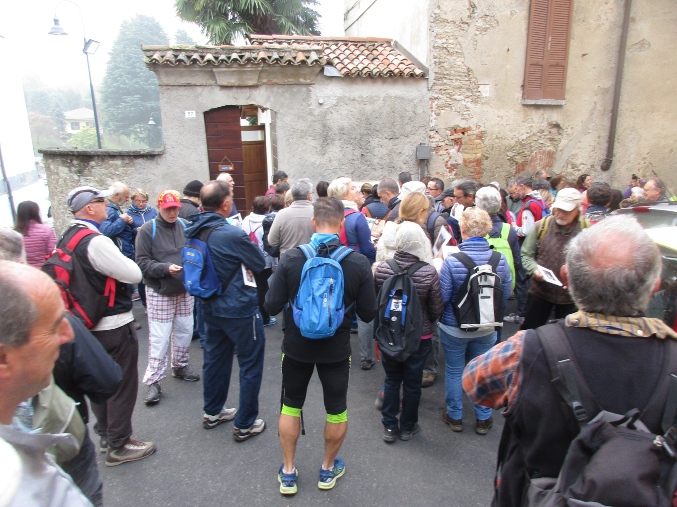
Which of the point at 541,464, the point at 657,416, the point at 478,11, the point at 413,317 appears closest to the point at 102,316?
the point at 413,317

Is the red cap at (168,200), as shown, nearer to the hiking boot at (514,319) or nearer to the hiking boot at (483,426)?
the hiking boot at (483,426)

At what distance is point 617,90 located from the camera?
10039 mm

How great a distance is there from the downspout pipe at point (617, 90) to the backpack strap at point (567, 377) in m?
10.9

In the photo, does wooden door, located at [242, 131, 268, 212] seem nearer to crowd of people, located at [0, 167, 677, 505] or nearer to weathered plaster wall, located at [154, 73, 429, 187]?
weathered plaster wall, located at [154, 73, 429, 187]

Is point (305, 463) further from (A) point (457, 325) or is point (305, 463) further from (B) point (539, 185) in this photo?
(B) point (539, 185)

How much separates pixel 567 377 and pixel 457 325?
2.02 meters

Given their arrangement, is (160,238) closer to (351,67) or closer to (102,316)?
(102,316)

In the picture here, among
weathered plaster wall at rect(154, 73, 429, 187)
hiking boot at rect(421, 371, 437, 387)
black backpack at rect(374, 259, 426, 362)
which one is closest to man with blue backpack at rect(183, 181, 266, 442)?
black backpack at rect(374, 259, 426, 362)

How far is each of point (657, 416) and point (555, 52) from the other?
10609 mm

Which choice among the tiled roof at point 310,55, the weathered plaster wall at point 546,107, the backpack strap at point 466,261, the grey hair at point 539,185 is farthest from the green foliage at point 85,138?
the backpack strap at point 466,261

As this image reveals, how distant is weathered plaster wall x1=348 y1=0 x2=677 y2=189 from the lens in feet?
31.4

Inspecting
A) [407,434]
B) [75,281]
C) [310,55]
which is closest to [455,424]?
[407,434]

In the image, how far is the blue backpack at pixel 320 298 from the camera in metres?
2.54

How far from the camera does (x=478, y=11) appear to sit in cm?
948
